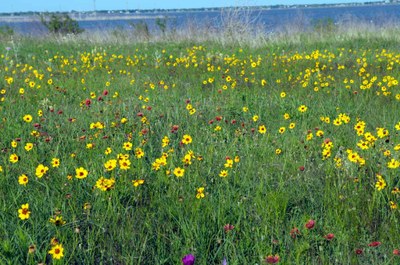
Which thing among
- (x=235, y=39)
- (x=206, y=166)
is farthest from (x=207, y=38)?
(x=206, y=166)

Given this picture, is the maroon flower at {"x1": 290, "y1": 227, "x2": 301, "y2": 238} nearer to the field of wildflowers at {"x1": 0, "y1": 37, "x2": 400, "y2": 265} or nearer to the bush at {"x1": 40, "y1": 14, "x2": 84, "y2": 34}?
the field of wildflowers at {"x1": 0, "y1": 37, "x2": 400, "y2": 265}

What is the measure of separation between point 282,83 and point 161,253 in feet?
15.6

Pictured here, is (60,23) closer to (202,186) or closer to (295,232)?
(202,186)

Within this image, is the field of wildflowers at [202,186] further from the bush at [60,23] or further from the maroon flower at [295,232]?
the bush at [60,23]

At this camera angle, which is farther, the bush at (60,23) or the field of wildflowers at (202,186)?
the bush at (60,23)

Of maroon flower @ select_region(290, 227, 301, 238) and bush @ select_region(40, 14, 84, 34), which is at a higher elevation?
maroon flower @ select_region(290, 227, 301, 238)

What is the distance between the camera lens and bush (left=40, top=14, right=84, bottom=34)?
62.3 feet

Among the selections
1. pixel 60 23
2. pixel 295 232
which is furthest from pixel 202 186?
pixel 60 23

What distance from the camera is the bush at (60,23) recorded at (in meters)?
19.0

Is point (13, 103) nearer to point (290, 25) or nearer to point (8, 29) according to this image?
point (290, 25)

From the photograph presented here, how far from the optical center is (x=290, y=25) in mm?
14859

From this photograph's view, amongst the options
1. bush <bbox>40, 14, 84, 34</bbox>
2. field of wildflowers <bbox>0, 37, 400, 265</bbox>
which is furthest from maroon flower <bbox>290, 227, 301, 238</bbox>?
bush <bbox>40, 14, 84, 34</bbox>

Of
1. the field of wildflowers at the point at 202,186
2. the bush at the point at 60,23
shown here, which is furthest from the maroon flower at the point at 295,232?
the bush at the point at 60,23

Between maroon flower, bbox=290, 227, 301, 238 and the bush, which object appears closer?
maroon flower, bbox=290, 227, 301, 238
